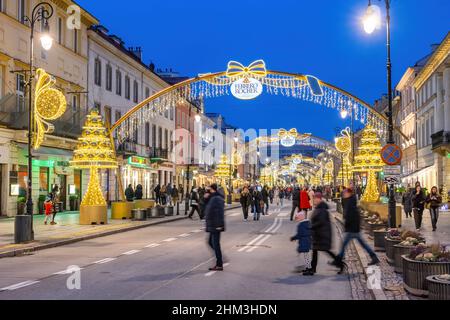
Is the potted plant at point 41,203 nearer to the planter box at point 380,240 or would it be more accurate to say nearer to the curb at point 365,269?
the curb at point 365,269

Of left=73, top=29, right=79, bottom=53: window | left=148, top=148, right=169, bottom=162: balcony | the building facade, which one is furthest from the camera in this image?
left=148, top=148, right=169, bottom=162: balcony

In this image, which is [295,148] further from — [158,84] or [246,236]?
[246,236]

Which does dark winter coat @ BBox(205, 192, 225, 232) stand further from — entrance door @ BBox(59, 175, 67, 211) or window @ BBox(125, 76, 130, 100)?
window @ BBox(125, 76, 130, 100)

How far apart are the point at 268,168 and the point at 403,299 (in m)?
95.3

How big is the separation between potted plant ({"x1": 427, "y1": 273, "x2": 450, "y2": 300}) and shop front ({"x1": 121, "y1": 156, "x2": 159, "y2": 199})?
42064 mm

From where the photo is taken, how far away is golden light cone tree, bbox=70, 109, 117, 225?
27641 mm

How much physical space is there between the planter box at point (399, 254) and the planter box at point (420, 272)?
2.08m

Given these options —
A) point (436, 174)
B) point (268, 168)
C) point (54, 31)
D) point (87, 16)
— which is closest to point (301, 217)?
point (54, 31)

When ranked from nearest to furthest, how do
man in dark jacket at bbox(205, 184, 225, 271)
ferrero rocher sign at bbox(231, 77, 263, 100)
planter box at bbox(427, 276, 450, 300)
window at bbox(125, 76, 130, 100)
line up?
1. planter box at bbox(427, 276, 450, 300)
2. man in dark jacket at bbox(205, 184, 225, 271)
3. ferrero rocher sign at bbox(231, 77, 263, 100)
4. window at bbox(125, 76, 130, 100)

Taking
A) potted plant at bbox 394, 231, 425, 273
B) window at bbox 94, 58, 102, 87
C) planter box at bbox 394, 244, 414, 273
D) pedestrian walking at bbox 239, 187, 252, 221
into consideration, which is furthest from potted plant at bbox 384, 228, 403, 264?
window at bbox 94, 58, 102, 87

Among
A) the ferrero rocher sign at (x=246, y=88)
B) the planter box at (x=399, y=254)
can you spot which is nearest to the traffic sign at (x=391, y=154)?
the planter box at (x=399, y=254)

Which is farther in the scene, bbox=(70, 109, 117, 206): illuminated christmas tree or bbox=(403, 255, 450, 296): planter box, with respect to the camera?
bbox=(70, 109, 117, 206): illuminated christmas tree

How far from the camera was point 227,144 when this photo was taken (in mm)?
105000

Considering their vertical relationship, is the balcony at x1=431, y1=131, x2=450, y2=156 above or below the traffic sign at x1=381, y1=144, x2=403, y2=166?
above
